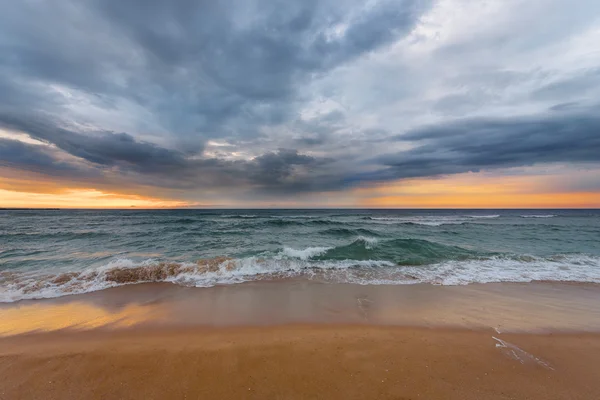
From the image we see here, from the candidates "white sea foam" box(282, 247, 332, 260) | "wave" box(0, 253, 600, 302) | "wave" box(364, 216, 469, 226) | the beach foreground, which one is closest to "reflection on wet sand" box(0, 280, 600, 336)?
the beach foreground

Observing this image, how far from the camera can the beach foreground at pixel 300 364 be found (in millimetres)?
3184

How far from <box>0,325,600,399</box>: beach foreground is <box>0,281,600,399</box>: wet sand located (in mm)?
19

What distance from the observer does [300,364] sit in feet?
12.1

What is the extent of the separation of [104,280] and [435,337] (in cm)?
1014

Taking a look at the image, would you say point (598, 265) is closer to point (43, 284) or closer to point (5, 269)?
point (43, 284)

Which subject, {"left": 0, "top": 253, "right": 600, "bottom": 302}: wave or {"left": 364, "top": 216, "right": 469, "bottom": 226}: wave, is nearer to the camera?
{"left": 0, "top": 253, "right": 600, "bottom": 302}: wave

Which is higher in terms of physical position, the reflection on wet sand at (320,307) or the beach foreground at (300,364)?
the beach foreground at (300,364)

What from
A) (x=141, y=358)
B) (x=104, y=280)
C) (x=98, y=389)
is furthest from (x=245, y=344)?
(x=104, y=280)

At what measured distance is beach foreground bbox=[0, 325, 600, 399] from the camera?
3184mm

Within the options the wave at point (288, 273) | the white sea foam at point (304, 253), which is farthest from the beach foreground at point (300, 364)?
the white sea foam at point (304, 253)

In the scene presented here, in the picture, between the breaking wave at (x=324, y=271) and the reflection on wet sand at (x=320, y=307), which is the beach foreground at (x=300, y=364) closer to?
the reflection on wet sand at (x=320, y=307)

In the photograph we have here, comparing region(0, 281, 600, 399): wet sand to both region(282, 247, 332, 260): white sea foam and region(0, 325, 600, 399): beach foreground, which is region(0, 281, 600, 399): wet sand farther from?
region(282, 247, 332, 260): white sea foam

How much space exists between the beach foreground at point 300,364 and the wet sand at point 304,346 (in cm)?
2

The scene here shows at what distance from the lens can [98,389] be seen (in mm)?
3277
